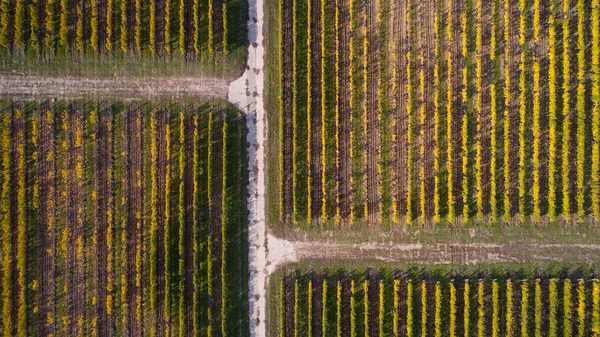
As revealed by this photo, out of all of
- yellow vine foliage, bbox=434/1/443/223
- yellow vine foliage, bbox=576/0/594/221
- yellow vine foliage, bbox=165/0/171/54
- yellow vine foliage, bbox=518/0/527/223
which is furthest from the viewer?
yellow vine foliage, bbox=165/0/171/54

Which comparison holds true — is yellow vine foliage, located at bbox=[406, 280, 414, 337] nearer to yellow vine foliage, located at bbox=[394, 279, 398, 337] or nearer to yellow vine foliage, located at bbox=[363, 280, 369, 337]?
yellow vine foliage, located at bbox=[394, 279, 398, 337]

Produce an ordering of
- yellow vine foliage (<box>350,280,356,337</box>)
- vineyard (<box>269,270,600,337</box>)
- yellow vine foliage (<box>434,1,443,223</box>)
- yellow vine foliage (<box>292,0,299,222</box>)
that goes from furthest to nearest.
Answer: yellow vine foliage (<box>292,0,299,222</box>) < yellow vine foliage (<box>434,1,443,223</box>) < yellow vine foliage (<box>350,280,356,337</box>) < vineyard (<box>269,270,600,337</box>)

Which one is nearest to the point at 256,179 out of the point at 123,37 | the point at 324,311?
the point at 324,311

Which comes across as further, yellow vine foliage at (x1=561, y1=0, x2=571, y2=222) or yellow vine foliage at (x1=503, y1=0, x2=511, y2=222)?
yellow vine foliage at (x1=503, y1=0, x2=511, y2=222)

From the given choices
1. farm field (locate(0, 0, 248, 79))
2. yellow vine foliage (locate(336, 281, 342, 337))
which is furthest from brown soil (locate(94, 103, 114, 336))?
yellow vine foliage (locate(336, 281, 342, 337))

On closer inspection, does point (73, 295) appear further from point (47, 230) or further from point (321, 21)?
point (321, 21)

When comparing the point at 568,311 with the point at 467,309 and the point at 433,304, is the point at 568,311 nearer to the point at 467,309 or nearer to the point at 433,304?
the point at 467,309

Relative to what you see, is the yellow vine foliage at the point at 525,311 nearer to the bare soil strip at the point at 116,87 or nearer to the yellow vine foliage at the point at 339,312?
the yellow vine foliage at the point at 339,312

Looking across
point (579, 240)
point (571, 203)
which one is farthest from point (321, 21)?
point (579, 240)
